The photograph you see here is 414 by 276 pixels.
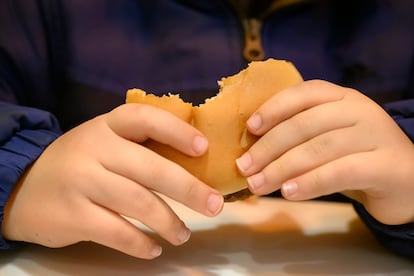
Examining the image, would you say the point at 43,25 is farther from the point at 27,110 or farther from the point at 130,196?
the point at 130,196

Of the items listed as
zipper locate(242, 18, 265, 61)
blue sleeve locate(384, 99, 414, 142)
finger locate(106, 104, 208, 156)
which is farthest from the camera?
zipper locate(242, 18, 265, 61)

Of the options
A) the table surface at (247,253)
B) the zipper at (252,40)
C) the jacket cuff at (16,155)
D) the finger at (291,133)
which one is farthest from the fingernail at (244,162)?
the zipper at (252,40)

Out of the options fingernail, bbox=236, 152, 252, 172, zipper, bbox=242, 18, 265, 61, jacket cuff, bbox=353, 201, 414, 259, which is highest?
zipper, bbox=242, 18, 265, 61

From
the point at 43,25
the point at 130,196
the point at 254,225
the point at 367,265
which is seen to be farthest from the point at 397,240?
the point at 43,25

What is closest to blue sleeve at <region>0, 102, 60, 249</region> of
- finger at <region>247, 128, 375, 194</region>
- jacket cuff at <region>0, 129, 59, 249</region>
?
jacket cuff at <region>0, 129, 59, 249</region>

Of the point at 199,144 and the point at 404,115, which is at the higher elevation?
the point at 404,115

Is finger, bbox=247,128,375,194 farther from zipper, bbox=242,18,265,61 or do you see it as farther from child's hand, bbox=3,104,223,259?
zipper, bbox=242,18,265,61

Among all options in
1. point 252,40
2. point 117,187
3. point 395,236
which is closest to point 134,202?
point 117,187

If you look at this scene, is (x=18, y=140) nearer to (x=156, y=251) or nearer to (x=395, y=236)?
(x=156, y=251)
